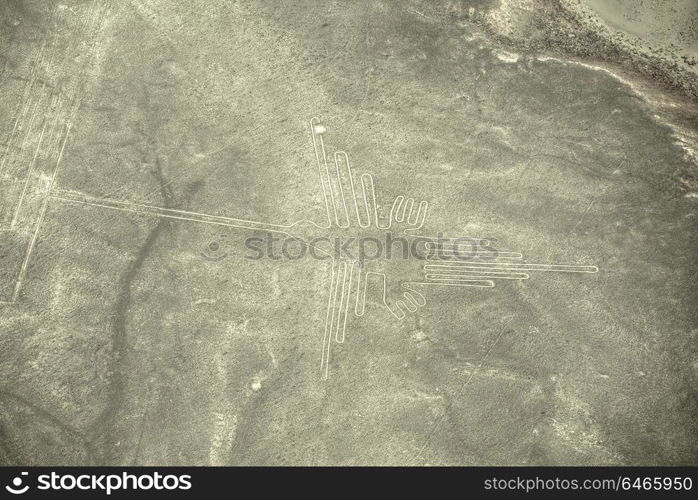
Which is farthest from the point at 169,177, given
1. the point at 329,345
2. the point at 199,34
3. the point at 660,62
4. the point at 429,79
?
the point at 660,62

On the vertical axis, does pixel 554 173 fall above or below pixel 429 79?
below

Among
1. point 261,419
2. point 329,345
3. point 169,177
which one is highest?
point 169,177

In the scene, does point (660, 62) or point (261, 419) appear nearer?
point (261, 419)

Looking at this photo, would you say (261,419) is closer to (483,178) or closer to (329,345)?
(329,345)

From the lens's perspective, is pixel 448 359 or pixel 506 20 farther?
pixel 506 20

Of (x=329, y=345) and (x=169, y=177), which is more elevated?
(x=169, y=177)

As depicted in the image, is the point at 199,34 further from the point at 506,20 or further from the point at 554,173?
the point at 554,173

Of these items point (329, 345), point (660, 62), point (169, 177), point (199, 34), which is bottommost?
point (329, 345)

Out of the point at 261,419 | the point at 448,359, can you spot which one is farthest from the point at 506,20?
the point at 261,419

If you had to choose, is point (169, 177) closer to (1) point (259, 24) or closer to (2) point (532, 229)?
(1) point (259, 24)
